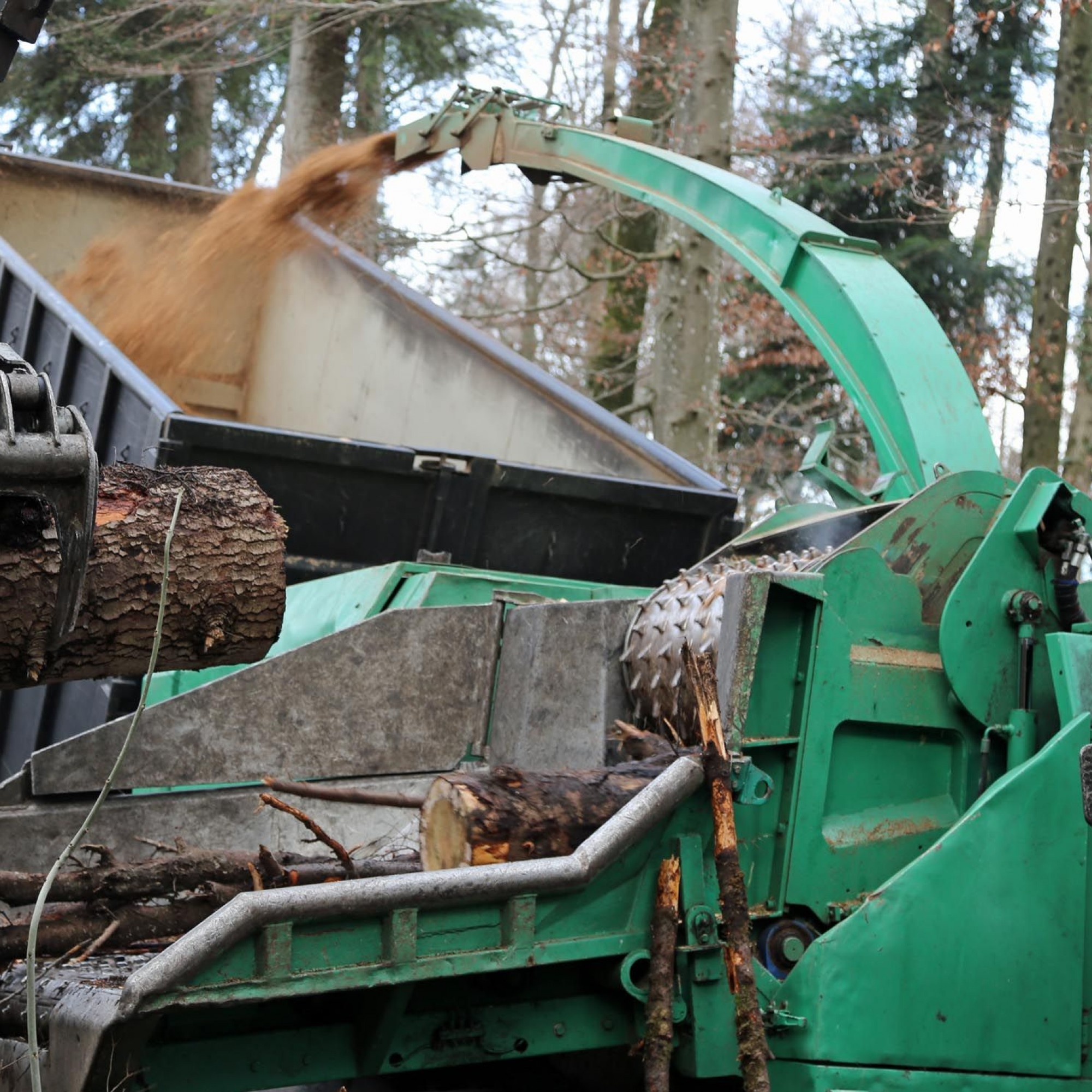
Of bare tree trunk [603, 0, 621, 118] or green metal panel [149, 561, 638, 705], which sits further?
bare tree trunk [603, 0, 621, 118]

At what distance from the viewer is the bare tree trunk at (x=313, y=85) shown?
12742 mm

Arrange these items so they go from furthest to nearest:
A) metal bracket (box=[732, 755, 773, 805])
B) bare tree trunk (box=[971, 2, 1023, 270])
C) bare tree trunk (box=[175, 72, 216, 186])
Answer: bare tree trunk (box=[175, 72, 216, 186])
bare tree trunk (box=[971, 2, 1023, 270])
metal bracket (box=[732, 755, 773, 805])

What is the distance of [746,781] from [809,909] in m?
0.32

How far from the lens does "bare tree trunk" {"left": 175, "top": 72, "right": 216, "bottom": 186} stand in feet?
58.1

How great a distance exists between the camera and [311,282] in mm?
8055

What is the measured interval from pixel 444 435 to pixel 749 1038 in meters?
4.48

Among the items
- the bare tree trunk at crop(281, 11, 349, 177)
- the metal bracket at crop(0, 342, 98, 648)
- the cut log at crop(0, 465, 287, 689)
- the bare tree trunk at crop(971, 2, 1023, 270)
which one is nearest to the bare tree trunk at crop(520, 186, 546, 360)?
the bare tree trunk at crop(281, 11, 349, 177)

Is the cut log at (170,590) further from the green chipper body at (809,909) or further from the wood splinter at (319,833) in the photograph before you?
the green chipper body at (809,909)

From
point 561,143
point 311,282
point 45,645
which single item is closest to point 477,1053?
point 45,645

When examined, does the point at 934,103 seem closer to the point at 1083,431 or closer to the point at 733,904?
the point at 1083,431

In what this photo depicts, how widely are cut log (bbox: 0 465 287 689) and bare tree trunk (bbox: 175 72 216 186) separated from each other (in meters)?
15.6

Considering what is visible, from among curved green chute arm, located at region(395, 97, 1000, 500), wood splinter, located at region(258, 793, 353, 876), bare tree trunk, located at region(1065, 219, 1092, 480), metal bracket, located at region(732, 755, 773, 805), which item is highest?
bare tree trunk, located at region(1065, 219, 1092, 480)

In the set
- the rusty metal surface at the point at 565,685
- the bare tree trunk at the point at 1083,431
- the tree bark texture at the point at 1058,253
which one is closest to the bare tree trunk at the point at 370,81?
the tree bark texture at the point at 1058,253

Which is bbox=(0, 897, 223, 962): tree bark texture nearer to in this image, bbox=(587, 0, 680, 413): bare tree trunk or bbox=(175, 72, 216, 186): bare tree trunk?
bbox=(587, 0, 680, 413): bare tree trunk
